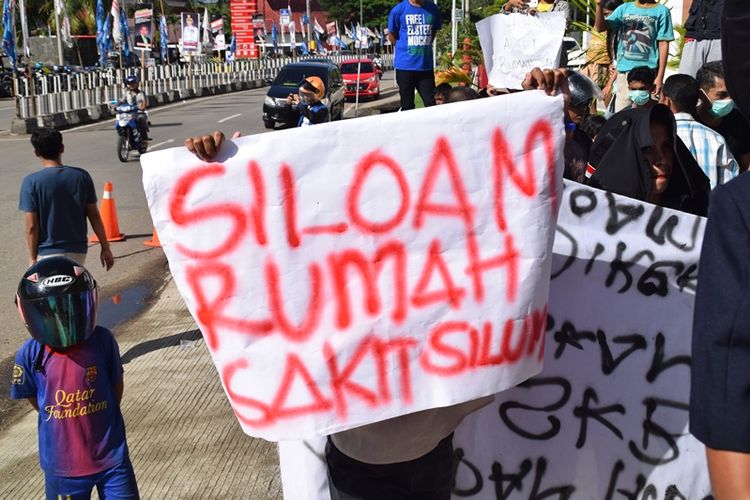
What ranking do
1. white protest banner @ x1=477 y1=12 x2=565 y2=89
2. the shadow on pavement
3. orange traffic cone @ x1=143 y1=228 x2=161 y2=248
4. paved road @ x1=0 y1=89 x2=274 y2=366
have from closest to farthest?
white protest banner @ x1=477 y1=12 x2=565 y2=89, the shadow on pavement, paved road @ x1=0 y1=89 x2=274 y2=366, orange traffic cone @ x1=143 y1=228 x2=161 y2=248

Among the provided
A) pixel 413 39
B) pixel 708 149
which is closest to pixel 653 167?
pixel 708 149

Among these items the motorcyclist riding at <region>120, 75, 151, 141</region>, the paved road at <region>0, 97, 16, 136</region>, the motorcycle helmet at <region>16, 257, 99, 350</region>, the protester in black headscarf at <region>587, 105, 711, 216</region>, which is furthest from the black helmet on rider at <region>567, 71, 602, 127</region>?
the paved road at <region>0, 97, 16, 136</region>

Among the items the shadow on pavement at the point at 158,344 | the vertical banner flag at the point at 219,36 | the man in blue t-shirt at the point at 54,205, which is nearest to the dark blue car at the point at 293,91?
the shadow on pavement at the point at 158,344

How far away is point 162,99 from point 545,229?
3227 centimetres

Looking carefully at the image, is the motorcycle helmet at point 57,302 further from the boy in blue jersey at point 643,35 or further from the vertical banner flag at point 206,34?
the vertical banner flag at point 206,34

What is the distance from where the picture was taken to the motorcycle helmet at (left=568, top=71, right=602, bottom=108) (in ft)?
17.0

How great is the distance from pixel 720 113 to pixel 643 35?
A: 1.91 meters

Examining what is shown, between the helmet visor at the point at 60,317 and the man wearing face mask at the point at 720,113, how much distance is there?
141 inches

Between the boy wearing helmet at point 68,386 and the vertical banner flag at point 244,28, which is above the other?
the boy wearing helmet at point 68,386

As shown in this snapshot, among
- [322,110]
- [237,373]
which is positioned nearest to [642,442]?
[237,373]

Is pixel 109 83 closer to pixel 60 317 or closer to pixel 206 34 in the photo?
pixel 206 34

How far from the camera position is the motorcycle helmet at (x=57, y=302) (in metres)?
3.40

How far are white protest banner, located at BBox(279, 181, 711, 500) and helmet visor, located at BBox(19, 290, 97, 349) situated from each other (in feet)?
3.10

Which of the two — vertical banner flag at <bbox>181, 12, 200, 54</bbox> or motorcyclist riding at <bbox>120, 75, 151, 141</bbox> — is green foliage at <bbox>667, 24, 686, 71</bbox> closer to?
motorcyclist riding at <bbox>120, 75, 151, 141</bbox>
